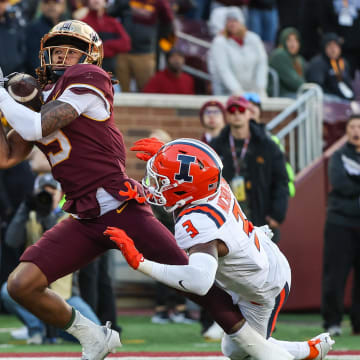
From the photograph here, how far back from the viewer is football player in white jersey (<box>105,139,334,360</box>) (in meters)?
4.52

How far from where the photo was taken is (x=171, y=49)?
10.8 meters

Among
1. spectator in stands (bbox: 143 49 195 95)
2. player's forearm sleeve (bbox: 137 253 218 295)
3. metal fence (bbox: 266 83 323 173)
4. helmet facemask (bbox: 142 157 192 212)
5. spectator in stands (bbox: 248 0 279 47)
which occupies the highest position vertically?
helmet facemask (bbox: 142 157 192 212)

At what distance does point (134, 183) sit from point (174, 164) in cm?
59

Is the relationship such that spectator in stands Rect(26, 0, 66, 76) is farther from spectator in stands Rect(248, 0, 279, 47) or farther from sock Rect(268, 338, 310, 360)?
sock Rect(268, 338, 310, 360)

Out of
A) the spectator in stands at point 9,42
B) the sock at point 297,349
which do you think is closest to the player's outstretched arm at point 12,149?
the sock at point 297,349

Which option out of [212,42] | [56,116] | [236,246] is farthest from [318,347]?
[212,42]

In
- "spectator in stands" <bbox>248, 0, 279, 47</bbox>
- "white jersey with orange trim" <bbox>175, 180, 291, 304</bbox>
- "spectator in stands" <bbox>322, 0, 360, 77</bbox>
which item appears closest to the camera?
"white jersey with orange trim" <bbox>175, 180, 291, 304</bbox>

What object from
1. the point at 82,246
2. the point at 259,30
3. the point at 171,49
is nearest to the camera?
the point at 82,246

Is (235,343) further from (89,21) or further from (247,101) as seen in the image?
(89,21)

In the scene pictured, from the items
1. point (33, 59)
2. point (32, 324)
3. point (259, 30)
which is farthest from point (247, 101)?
point (259, 30)

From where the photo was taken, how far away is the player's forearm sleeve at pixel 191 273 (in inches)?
175

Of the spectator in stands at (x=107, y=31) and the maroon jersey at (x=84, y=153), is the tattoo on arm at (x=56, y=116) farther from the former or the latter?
the spectator in stands at (x=107, y=31)

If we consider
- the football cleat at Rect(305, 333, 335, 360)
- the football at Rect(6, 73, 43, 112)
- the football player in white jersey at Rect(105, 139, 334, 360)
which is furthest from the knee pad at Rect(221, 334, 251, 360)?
the football at Rect(6, 73, 43, 112)

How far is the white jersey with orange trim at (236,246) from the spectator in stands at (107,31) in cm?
552
